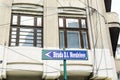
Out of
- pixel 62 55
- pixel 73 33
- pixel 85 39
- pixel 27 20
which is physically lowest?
pixel 62 55

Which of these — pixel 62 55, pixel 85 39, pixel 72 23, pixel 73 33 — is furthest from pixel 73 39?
pixel 62 55

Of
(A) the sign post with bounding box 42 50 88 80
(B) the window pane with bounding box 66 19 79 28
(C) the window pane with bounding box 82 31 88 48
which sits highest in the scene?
(B) the window pane with bounding box 66 19 79 28

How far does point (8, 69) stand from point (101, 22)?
523 cm

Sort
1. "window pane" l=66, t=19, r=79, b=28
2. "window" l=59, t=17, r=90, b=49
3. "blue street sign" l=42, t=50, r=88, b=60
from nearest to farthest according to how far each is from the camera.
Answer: "blue street sign" l=42, t=50, r=88, b=60 < "window" l=59, t=17, r=90, b=49 < "window pane" l=66, t=19, r=79, b=28

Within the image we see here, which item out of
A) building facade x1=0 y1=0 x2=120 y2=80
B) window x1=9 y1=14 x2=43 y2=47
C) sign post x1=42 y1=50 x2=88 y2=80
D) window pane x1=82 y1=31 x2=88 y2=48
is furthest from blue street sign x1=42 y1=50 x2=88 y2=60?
window pane x1=82 y1=31 x2=88 y2=48

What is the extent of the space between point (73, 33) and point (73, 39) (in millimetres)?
315

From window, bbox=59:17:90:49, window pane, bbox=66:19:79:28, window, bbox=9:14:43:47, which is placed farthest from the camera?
window pane, bbox=66:19:79:28

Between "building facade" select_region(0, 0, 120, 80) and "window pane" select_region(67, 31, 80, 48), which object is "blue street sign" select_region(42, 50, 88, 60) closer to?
"building facade" select_region(0, 0, 120, 80)

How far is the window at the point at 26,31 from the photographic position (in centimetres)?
1100

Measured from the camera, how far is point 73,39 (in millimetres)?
11547

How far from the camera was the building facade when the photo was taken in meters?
10.3

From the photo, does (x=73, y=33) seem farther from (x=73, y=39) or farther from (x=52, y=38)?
(x=52, y=38)

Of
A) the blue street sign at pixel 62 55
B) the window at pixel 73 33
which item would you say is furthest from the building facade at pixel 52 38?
the blue street sign at pixel 62 55

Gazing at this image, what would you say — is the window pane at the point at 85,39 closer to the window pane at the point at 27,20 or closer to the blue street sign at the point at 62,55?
the window pane at the point at 27,20
